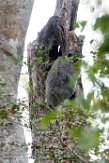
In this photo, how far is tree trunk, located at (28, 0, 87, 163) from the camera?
219 centimetres

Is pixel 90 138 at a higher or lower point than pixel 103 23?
lower

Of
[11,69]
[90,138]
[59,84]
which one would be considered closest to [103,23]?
[90,138]

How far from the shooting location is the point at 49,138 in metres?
2.28

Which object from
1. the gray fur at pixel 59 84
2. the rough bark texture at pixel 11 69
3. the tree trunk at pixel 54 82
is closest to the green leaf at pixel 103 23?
the tree trunk at pixel 54 82

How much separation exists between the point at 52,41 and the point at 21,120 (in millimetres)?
1348

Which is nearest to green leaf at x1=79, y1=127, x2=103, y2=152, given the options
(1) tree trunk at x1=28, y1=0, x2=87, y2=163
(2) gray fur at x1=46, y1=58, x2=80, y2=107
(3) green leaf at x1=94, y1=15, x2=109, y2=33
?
(3) green leaf at x1=94, y1=15, x2=109, y2=33

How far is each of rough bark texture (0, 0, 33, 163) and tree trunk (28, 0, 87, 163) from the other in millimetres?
128

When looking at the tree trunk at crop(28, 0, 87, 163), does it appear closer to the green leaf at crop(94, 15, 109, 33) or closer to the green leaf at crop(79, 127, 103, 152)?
the green leaf at crop(79, 127, 103, 152)

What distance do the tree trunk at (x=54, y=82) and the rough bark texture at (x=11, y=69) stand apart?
0.13 m

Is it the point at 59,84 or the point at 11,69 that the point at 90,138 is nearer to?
the point at 11,69

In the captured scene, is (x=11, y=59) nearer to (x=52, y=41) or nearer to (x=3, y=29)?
(x=3, y=29)

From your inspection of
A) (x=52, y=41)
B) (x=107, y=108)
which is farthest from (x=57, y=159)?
(x=52, y=41)

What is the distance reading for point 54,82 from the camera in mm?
3156

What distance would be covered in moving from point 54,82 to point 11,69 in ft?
1.42
